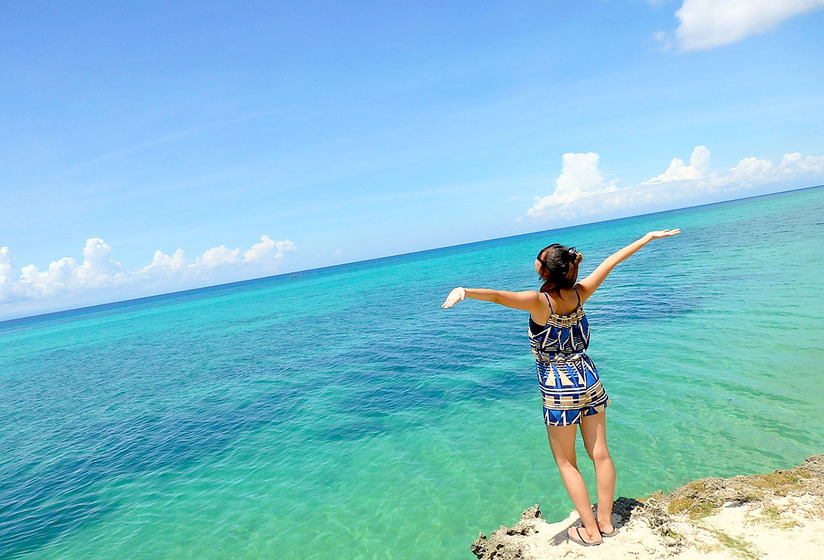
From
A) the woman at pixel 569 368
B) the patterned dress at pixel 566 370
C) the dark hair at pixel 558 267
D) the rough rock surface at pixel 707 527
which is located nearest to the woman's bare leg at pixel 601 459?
the woman at pixel 569 368

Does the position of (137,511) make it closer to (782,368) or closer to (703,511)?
(703,511)

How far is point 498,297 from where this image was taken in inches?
144

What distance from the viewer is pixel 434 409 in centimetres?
1289

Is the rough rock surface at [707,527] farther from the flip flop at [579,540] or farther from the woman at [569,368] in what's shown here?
the woman at [569,368]

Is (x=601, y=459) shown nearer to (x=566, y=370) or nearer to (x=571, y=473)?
(x=571, y=473)

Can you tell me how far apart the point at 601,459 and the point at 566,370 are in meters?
1.13

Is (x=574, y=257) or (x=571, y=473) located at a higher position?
(x=574, y=257)

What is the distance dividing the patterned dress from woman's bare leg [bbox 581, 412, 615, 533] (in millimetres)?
140

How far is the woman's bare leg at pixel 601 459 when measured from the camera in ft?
14.8

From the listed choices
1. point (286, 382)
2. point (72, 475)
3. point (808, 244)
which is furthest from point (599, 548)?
point (808, 244)

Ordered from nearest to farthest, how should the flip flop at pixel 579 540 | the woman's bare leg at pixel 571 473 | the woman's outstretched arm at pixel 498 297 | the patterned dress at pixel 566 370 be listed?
the woman's outstretched arm at pixel 498 297 < the patterned dress at pixel 566 370 < the woman's bare leg at pixel 571 473 < the flip flop at pixel 579 540

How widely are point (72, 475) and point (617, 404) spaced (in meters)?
16.0

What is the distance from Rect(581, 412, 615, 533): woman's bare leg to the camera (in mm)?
4504

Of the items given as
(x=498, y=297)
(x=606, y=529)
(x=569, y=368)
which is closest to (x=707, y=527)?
(x=606, y=529)
